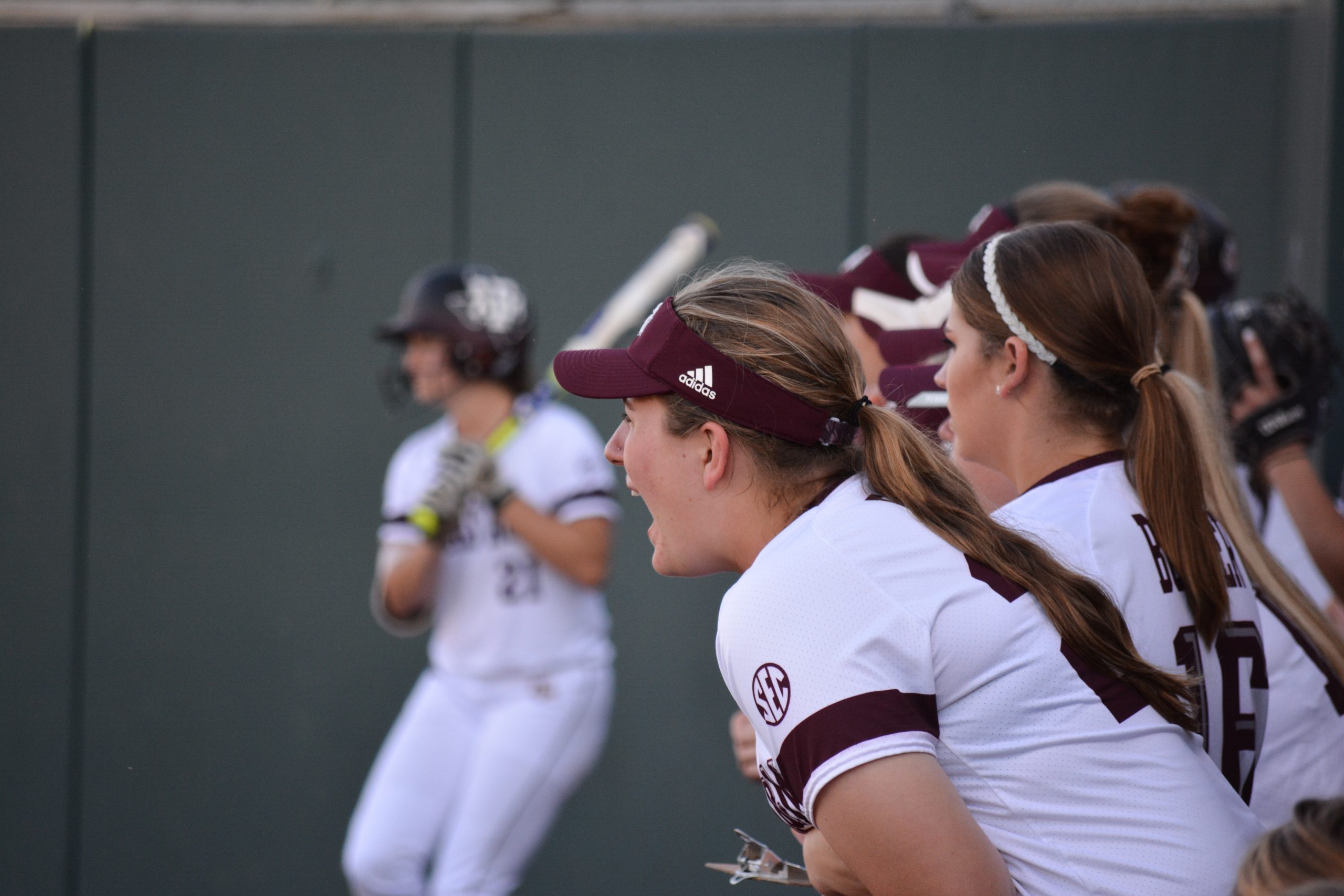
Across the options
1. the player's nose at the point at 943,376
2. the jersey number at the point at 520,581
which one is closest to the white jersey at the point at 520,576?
the jersey number at the point at 520,581

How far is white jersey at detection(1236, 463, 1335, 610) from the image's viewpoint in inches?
119

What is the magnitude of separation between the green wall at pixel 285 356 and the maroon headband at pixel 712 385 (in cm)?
309

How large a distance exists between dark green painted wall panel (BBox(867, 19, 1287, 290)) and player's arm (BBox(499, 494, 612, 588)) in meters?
1.61

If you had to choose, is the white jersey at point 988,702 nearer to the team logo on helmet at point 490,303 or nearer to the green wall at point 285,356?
the team logo on helmet at point 490,303

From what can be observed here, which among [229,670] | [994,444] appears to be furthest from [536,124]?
[994,444]

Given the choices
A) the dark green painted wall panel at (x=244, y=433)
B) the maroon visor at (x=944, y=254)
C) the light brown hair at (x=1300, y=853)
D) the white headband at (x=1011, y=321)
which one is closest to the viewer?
the light brown hair at (x=1300, y=853)

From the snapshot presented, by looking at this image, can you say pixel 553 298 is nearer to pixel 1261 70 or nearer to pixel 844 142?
pixel 844 142

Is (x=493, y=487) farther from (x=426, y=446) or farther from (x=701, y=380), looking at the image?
(x=701, y=380)

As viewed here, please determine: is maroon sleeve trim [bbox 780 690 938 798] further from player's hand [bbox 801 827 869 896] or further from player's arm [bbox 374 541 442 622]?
player's arm [bbox 374 541 442 622]

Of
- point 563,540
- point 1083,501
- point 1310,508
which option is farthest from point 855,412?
point 563,540

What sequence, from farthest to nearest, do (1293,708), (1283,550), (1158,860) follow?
(1283,550) < (1293,708) < (1158,860)

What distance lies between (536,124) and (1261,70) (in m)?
2.60

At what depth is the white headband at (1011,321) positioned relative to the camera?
73.5 inches

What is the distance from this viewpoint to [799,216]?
184 inches
